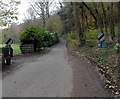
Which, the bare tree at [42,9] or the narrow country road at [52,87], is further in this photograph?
the bare tree at [42,9]

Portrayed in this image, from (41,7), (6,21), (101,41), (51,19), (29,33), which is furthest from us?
(51,19)

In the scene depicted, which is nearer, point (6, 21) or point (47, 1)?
point (6, 21)

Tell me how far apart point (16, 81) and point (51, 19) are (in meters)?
32.8

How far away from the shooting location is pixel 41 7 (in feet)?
117

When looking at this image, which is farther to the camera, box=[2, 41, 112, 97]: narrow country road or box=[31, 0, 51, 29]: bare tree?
box=[31, 0, 51, 29]: bare tree

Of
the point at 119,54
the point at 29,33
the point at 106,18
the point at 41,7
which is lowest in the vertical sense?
the point at 119,54

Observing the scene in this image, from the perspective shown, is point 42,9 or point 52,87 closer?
point 52,87

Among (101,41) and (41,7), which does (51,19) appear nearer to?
(41,7)

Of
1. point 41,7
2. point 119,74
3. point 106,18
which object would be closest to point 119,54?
point 119,74

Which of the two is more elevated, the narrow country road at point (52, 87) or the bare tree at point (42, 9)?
the bare tree at point (42, 9)

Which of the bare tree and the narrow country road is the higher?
the bare tree

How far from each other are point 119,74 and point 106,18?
40.1 feet

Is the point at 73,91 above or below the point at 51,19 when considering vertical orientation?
below

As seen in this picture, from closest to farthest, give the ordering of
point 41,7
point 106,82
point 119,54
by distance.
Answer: point 106,82, point 119,54, point 41,7
